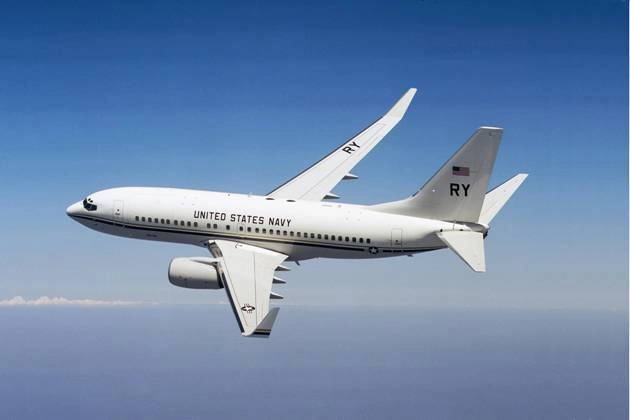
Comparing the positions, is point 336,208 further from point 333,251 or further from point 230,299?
point 230,299

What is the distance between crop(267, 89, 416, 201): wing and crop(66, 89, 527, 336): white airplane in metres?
3.65

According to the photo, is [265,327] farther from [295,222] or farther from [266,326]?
[295,222]

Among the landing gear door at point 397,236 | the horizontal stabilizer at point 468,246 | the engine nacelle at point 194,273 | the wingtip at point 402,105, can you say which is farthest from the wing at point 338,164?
the horizontal stabilizer at point 468,246

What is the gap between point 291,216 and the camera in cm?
7188

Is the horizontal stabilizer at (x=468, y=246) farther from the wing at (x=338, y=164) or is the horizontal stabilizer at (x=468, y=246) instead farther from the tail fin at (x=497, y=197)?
the wing at (x=338, y=164)

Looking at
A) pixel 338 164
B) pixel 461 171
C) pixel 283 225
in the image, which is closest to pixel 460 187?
pixel 461 171

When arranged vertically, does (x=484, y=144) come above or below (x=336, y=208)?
above

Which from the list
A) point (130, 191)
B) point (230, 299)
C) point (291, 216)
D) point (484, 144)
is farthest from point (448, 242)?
point (130, 191)

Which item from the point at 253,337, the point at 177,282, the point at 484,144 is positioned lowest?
the point at 253,337

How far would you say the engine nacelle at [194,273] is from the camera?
6719cm

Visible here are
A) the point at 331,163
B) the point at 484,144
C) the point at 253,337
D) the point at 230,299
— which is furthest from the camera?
the point at 331,163

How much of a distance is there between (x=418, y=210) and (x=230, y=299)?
18.7m

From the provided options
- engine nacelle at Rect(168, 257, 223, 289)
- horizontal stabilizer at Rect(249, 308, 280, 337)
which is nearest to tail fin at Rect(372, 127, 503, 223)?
engine nacelle at Rect(168, 257, 223, 289)

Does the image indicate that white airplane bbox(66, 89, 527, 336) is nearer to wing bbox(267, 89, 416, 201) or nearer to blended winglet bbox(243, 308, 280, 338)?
wing bbox(267, 89, 416, 201)
